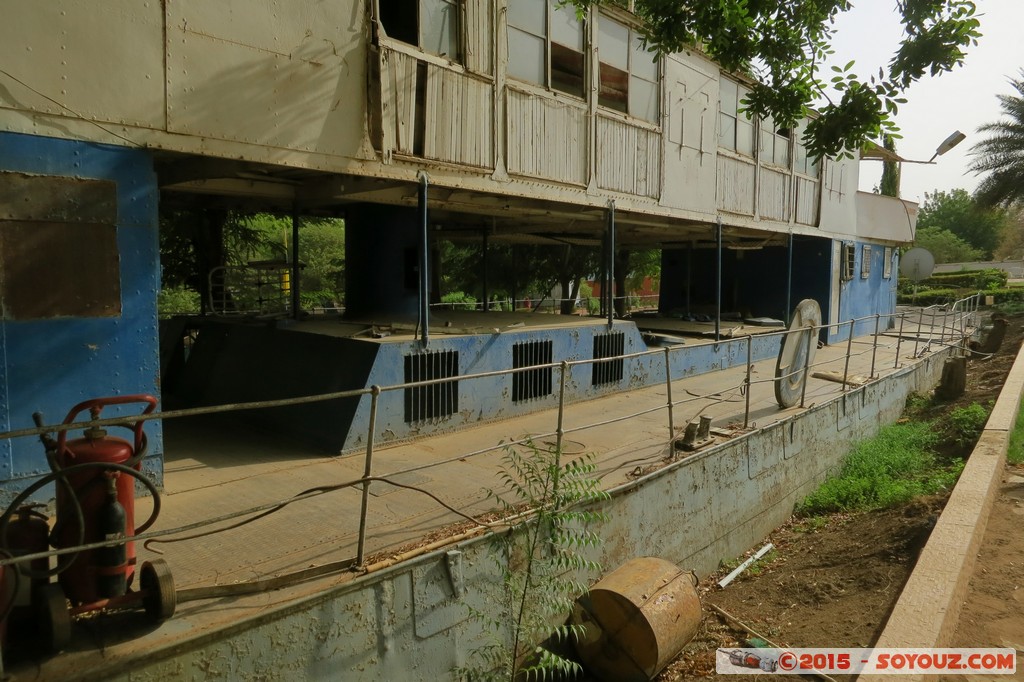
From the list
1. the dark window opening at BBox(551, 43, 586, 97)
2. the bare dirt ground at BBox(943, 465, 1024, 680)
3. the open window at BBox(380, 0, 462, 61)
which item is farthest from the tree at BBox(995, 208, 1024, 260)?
the open window at BBox(380, 0, 462, 61)

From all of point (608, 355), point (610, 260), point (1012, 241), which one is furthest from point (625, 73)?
point (1012, 241)

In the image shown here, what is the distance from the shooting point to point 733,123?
13.6 metres

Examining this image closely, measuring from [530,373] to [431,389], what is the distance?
5.78 ft

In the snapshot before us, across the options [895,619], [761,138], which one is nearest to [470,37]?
[895,619]

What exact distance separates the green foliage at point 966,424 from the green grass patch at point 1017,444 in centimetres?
41

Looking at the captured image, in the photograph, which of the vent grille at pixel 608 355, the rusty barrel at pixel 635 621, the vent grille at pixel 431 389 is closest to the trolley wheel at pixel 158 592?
the rusty barrel at pixel 635 621

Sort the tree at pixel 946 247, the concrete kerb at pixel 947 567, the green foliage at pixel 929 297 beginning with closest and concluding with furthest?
the concrete kerb at pixel 947 567 → the green foliage at pixel 929 297 → the tree at pixel 946 247

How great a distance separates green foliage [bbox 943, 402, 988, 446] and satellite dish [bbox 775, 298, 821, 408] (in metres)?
2.76

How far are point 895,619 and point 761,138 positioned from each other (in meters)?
11.6

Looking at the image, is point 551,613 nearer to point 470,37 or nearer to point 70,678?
point 70,678

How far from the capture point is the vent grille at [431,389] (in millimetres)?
7711

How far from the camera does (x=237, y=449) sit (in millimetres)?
7211

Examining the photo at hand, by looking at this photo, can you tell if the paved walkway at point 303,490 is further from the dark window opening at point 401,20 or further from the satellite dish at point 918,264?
the satellite dish at point 918,264

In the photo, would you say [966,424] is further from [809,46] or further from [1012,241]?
[1012,241]
